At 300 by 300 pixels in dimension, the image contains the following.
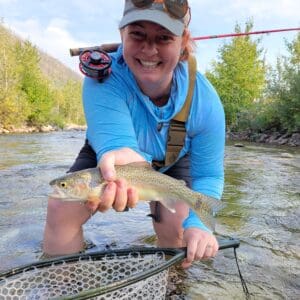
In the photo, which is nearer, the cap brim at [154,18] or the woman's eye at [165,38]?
the cap brim at [154,18]

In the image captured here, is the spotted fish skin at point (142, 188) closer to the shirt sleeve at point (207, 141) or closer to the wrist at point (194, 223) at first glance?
the wrist at point (194, 223)

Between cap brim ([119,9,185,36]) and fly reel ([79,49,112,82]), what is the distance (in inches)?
15.1

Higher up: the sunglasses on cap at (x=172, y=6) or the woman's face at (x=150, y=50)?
the sunglasses on cap at (x=172, y=6)

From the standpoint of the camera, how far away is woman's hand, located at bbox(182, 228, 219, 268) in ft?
7.78

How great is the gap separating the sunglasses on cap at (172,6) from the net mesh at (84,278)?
4.50ft

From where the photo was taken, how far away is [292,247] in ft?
12.3

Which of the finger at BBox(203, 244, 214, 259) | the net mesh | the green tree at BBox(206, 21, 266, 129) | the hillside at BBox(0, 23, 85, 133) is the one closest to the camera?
the net mesh

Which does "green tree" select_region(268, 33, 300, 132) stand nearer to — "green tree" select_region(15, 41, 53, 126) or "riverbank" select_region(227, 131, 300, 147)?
"riverbank" select_region(227, 131, 300, 147)

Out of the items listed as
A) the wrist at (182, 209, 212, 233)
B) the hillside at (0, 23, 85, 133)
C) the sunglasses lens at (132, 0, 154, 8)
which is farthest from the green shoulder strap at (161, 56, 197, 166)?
the hillside at (0, 23, 85, 133)

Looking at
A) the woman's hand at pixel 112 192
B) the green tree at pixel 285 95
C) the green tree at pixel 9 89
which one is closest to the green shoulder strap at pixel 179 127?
the woman's hand at pixel 112 192

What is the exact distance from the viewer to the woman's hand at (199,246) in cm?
237

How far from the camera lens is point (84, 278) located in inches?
98.9

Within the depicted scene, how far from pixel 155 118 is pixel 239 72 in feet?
130

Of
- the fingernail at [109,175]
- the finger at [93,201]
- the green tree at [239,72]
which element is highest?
the green tree at [239,72]
